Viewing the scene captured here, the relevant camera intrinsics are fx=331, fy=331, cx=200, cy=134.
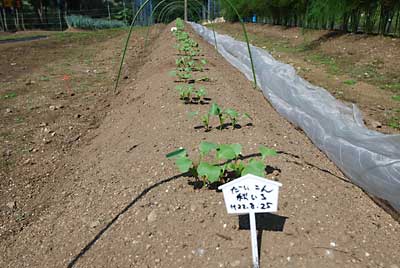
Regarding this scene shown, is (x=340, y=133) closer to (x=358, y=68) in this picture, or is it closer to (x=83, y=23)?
(x=358, y=68)

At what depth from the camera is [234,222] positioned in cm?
152

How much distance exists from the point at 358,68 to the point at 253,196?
16.8 ft

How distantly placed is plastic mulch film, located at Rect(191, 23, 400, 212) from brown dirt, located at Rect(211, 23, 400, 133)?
0.70 m

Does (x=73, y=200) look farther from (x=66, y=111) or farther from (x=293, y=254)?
(x=66, y=111)

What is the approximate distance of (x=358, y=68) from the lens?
18.2 feet

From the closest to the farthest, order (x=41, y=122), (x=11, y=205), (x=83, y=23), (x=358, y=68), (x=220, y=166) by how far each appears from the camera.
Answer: (x=220, y=166)
(x=11, y=205)
(x=41, y=122)
(x=358, y=68)
(x=83, y=23)

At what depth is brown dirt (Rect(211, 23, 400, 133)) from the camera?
3656mm

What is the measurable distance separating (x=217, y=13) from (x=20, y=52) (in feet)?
75.8

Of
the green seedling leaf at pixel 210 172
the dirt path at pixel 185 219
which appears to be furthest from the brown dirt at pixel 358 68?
the green seedling leaf at pixel 210 172

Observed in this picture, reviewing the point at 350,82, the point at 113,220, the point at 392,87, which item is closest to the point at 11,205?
the point at 113,220

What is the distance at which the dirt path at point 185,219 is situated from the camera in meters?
1.38

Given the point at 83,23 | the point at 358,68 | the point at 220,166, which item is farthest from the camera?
the point at 83,23

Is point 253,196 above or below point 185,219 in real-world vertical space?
above

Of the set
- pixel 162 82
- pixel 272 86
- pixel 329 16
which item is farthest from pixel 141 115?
pixel 329 16
